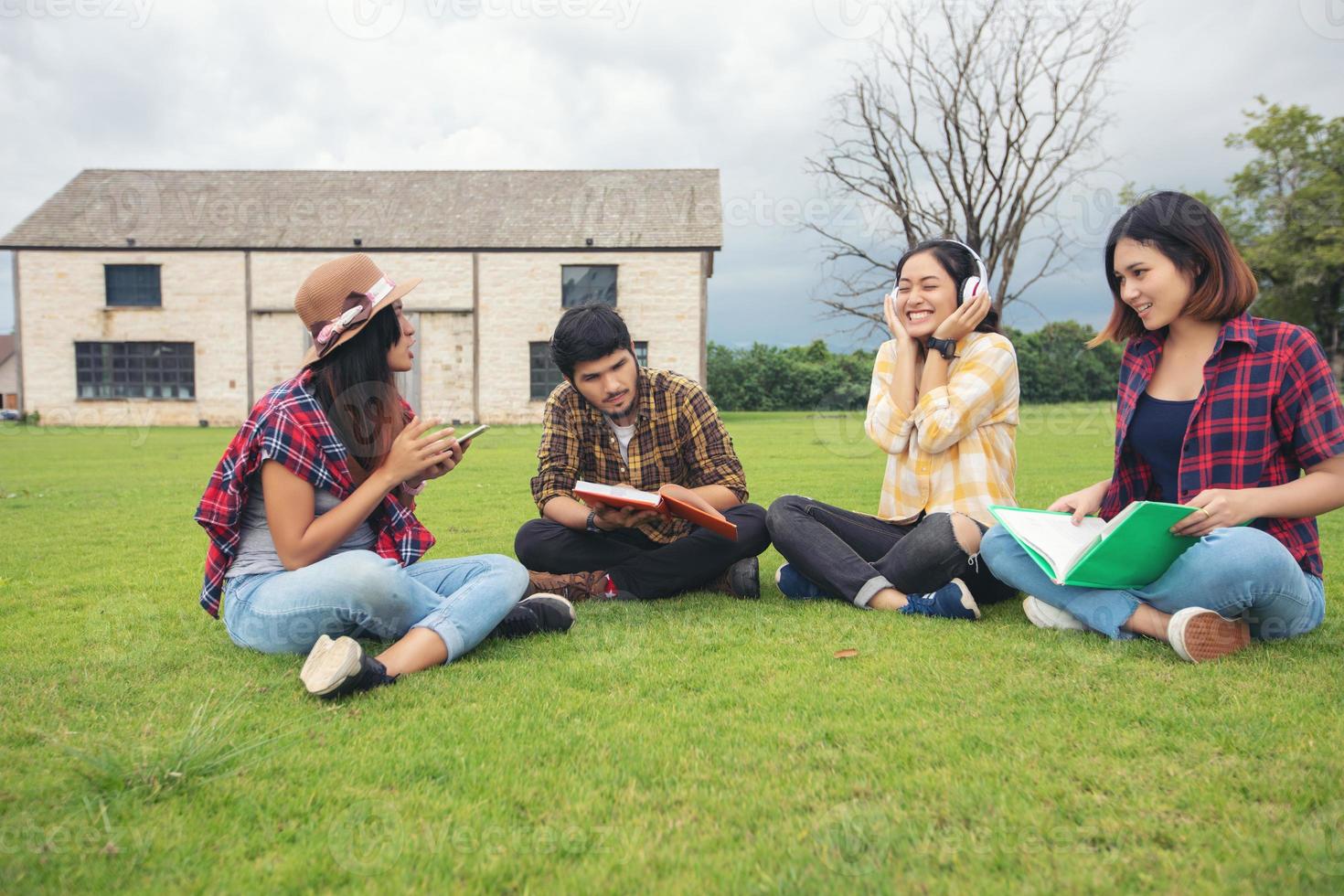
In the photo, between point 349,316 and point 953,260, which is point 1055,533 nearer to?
point 953,260

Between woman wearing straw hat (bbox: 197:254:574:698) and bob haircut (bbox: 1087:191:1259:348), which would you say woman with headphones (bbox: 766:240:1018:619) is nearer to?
bob haircut (bbox: 1087:191:1259:348)

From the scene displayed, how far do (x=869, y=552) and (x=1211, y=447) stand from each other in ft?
4.97

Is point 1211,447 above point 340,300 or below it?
below

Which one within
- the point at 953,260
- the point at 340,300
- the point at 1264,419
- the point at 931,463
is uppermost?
the point at 953,260

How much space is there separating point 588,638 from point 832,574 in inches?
46.1

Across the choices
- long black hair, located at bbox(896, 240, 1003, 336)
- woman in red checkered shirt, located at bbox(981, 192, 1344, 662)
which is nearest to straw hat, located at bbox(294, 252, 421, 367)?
long black hair, located at bbox(896, 240, 1003, 336)

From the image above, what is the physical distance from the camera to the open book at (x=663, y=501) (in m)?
3.51

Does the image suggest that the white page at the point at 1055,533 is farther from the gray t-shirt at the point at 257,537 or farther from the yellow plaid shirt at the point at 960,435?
the gray t-shirt at the point at 257,537

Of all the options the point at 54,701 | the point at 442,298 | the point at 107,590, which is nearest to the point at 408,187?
the point at 442,298

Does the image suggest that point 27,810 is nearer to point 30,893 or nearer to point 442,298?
point 30,893

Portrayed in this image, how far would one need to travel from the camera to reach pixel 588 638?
3525mm

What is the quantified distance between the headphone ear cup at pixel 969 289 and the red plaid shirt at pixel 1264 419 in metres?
1.00

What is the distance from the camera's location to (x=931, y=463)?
4.09 meters

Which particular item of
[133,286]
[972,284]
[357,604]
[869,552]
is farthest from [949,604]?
[133,286]
